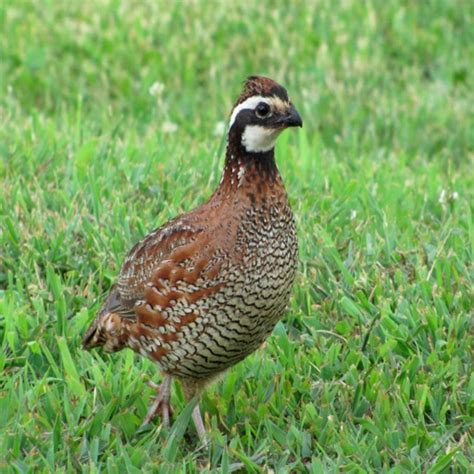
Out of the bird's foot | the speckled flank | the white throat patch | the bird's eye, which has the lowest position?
Result: the bird's foot

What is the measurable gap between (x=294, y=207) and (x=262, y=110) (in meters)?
1.98

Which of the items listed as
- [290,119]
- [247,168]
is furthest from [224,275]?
[290,119]

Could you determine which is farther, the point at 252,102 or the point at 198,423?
the point at 198,423

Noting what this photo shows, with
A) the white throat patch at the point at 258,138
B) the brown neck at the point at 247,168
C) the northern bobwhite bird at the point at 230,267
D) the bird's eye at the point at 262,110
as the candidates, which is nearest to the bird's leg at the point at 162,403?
the northern bobwhite bird at the point at 230,267

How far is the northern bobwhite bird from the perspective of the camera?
434 cm

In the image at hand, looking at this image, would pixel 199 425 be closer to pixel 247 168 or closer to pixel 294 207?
pixel 247 168

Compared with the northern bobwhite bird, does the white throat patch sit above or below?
above

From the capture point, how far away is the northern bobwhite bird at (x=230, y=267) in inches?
171

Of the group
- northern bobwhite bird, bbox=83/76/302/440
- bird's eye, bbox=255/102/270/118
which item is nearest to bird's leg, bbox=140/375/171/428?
northern bobwhite bird, bbox=83/76/302/440

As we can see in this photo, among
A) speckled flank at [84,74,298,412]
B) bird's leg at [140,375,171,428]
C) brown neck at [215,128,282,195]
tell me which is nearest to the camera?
speckled flank at [84,74,298,412]

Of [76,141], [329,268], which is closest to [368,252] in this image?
[329,268]

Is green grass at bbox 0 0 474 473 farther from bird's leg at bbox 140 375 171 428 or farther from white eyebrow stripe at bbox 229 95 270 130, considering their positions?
white eyebrow stripe at bbox 229 95 270 130

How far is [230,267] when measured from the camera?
436 cm

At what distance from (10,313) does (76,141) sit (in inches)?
83.1
